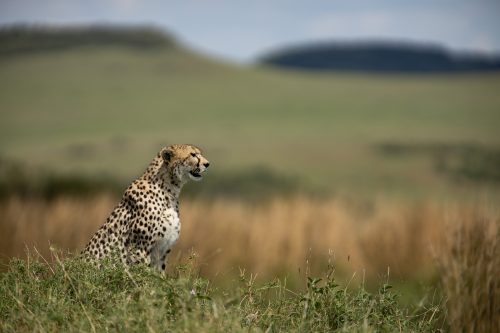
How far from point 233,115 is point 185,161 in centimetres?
7437

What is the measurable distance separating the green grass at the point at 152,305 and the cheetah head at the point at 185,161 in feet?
1.79

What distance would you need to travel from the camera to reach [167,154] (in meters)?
5.51

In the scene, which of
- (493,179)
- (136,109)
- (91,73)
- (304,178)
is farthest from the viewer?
(91,73)

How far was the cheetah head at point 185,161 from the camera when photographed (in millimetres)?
5352

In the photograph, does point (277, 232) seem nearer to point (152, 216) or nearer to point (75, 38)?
point (152, 216)

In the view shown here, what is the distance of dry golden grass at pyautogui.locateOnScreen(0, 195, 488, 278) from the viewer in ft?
36.0

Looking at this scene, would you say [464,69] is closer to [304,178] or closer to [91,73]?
[91,73]

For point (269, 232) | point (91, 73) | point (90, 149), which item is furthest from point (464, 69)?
point (269, 232)

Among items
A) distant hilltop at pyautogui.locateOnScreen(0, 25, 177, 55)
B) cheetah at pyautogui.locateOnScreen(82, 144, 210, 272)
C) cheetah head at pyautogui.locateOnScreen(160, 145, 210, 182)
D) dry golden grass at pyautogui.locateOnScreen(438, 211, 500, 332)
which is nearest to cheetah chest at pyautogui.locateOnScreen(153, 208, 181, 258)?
cheetah at pyautogui.locateOnScreen(82, 144, 210, 272)

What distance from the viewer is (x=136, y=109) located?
81688 millimetres

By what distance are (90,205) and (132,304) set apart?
7.67 m

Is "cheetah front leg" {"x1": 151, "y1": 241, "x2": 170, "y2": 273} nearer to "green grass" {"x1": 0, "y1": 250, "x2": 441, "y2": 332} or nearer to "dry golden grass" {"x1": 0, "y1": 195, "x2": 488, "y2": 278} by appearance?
"green grass" {"x1": 0, "y1": 250, "x2": 441, "y2": 332}

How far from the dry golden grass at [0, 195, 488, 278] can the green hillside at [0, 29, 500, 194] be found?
31.3 metres

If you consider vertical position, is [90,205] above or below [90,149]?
above
